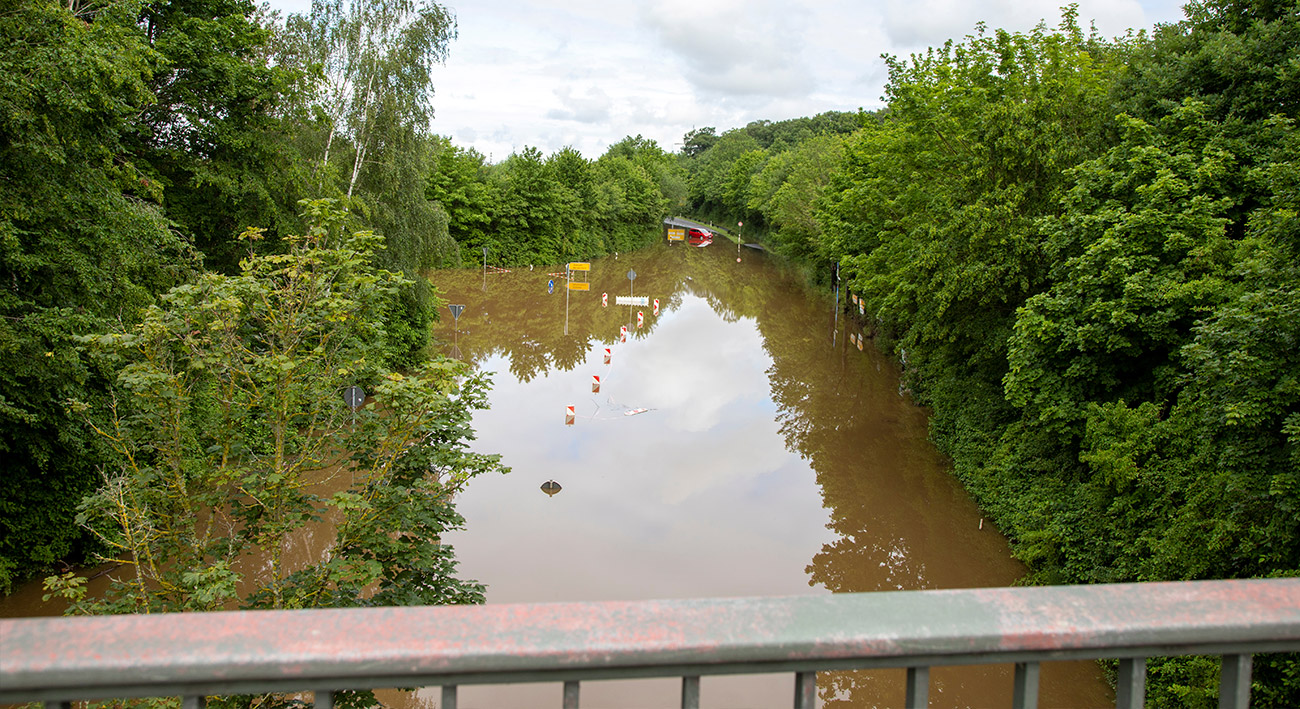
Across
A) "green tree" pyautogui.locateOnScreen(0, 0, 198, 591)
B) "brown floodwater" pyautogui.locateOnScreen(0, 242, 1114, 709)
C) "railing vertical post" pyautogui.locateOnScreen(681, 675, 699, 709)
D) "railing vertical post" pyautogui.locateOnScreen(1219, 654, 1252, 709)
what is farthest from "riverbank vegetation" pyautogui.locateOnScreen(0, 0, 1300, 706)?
"railing vertical post" pyautogui.locateOnScreen(1219, 654, 1252, 709)

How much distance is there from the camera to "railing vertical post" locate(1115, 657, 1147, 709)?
1321 millimetres

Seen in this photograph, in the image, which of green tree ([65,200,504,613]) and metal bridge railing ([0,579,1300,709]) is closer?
metal bridge railing ([0,579,1300,709])

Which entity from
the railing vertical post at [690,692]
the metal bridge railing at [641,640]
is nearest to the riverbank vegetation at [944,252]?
the metal bridge railing at [641,640]

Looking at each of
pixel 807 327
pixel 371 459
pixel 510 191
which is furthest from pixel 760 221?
pixel 371 459

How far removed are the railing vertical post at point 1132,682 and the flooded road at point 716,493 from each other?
3.54 metres

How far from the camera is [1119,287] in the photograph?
12.1 meters

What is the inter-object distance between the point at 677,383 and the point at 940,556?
12.7m

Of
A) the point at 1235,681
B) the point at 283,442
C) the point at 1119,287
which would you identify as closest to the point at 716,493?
the point at 1119,287

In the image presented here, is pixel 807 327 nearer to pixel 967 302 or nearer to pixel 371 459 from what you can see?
pixel 967 302

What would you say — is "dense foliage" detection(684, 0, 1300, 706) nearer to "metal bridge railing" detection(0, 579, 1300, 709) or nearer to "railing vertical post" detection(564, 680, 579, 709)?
"metal bridge railing" detection(0, 579, 1300, 709)

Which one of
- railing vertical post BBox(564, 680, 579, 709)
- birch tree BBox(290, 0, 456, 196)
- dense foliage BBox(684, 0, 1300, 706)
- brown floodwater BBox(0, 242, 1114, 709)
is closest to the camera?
railing vertical post BBox(564, 680, 579, 709)

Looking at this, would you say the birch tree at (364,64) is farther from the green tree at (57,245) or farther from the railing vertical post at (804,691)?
the railing vertical post at (804,691)

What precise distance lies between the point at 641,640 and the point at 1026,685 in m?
0.67

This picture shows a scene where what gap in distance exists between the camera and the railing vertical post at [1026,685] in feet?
4.34
